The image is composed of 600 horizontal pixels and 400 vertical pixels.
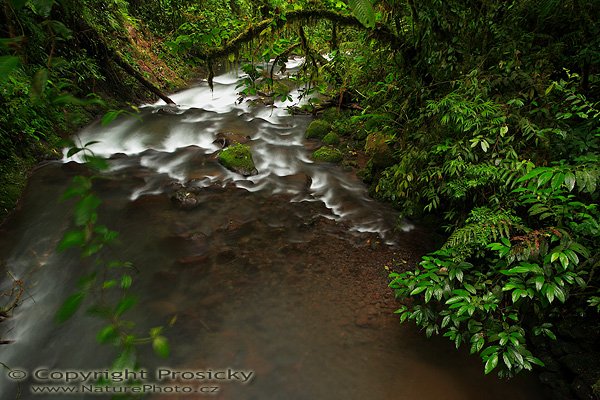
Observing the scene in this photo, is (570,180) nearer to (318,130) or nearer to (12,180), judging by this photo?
(318,130)

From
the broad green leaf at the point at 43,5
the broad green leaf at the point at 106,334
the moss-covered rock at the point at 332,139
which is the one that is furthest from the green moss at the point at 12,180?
the moss-covered rock at the point at 332,139

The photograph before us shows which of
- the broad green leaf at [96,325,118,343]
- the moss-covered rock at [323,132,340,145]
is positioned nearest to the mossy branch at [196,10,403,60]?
the moss-covered rock at [323,132,340,145]

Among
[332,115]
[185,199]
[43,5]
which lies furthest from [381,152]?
[43,5]

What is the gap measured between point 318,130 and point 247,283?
4.89 m

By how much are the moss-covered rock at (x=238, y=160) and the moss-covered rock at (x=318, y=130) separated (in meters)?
1.89

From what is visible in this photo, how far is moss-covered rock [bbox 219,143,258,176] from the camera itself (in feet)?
20.8

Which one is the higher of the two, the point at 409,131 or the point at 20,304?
the point at 409,131

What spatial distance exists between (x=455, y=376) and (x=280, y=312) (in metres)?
1.77

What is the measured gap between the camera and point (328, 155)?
22.6 feet

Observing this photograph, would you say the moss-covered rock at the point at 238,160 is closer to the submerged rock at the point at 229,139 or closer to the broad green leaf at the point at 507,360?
the submerged rock at the point at 229,139

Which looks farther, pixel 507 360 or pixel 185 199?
pixel 185 199

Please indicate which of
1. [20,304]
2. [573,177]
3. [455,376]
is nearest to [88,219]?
[573,177]

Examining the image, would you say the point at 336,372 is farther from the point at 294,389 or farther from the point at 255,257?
the point at 255,257

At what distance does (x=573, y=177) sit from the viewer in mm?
2139
